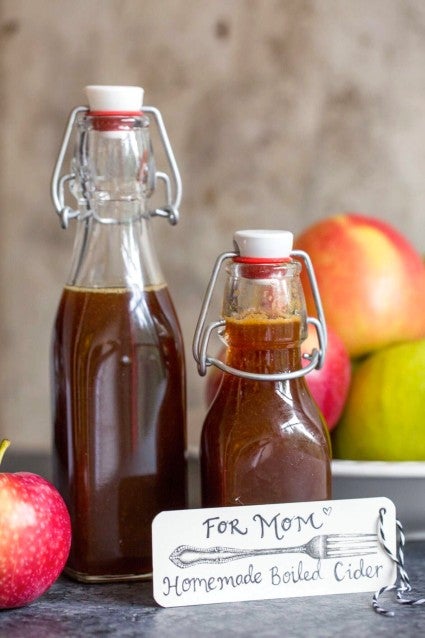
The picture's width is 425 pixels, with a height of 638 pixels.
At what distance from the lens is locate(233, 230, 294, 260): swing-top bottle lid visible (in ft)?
2.26

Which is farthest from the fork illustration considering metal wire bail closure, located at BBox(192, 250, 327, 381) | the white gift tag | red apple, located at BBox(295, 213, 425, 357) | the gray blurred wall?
the gray blurred wall

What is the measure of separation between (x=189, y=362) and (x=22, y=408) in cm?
24

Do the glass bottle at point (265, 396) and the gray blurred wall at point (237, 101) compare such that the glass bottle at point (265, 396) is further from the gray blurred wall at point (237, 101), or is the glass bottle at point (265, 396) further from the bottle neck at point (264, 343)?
the gray blurred wall at point (237, 101)

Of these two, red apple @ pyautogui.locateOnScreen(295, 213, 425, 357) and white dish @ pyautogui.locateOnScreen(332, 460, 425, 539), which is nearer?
white dish @ pyautogui.locateOnScreen(332, 460, 425, 539)

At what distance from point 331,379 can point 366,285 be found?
0.12 meters

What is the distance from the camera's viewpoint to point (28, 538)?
0.67m

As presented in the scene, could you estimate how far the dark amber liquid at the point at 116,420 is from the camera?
0.74 metres

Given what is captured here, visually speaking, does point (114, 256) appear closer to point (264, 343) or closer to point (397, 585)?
point (264, 343)

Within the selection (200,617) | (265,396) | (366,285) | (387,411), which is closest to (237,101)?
(366,285)

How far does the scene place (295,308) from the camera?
27.9 inches

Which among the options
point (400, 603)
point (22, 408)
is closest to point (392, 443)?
point (400, 603)

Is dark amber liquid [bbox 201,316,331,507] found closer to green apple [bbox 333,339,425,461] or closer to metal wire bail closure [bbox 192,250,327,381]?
metal wire bail closure [bbox 192,250,327,381]

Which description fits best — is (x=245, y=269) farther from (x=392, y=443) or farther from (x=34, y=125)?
(x=34, y=125)

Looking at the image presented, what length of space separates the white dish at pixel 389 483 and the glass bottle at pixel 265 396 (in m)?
0.09
